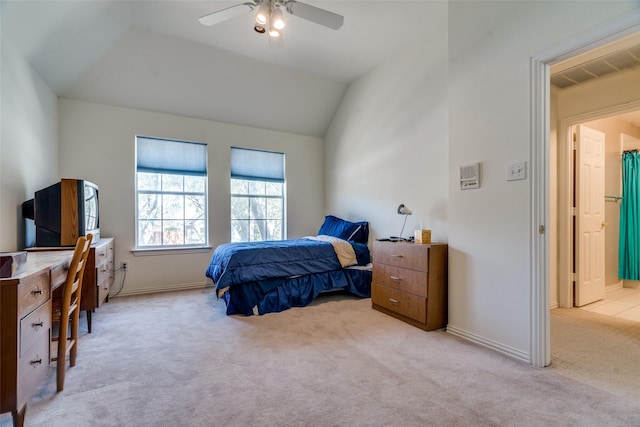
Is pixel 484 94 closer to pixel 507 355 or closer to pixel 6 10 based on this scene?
pixel 507 355

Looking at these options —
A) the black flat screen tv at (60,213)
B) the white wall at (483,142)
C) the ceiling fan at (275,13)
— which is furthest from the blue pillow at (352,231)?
the black flat screen tv at (60,213)

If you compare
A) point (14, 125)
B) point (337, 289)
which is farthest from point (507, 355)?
point (14, 125)

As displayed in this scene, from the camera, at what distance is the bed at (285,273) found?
3031mm

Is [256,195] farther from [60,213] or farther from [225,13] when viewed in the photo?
[225,13]

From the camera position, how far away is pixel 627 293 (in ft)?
12.5

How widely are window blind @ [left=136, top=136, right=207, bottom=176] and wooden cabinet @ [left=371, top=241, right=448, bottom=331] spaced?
9.94ft

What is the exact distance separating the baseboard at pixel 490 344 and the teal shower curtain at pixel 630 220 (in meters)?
3.39

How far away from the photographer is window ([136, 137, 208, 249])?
4.06m

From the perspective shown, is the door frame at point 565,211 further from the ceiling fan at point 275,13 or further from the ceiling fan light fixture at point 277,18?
the ceiling fan light fixture at point 277,18

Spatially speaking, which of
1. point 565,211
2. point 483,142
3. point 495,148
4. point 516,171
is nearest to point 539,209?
point 516,171

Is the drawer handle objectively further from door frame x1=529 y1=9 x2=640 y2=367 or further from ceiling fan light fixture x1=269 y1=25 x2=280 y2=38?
door frame x1=529 y1=9 x2=640 y2=367

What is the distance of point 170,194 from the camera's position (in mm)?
4234

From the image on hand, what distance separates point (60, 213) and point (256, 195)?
257 centimetres

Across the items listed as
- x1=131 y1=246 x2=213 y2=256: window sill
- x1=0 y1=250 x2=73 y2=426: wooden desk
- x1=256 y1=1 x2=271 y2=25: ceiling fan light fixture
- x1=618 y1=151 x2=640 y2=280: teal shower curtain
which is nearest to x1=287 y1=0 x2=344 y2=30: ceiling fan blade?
x1=256 y1=1 x2=271 y2=25: ceiling fan light fixture
